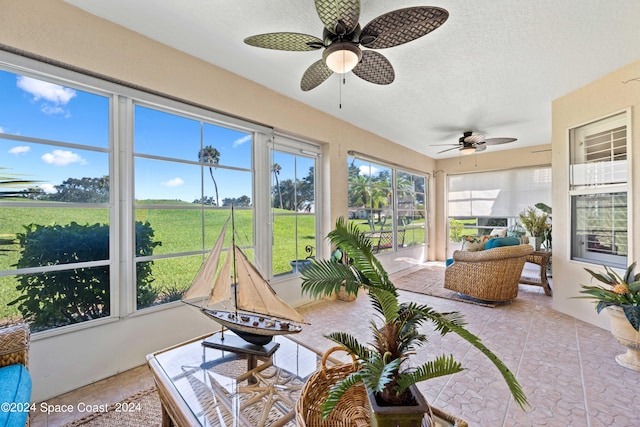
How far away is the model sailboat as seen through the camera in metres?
1.49

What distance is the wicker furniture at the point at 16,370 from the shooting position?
1084 mm

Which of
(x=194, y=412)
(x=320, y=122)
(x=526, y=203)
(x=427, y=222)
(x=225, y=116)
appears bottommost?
(x=194, y=412)

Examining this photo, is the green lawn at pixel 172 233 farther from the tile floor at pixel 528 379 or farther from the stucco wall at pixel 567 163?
the stucco wall at pixel 567 163

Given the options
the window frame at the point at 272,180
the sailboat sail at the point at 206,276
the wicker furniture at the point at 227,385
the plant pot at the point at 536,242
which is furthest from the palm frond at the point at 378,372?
the plant pot at the point at 536,242

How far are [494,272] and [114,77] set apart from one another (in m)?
4.44

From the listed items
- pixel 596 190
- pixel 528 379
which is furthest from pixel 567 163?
pixel 528 379

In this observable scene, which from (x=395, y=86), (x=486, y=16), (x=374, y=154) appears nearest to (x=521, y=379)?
(x=486, y=16)

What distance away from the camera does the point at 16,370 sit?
1.27m

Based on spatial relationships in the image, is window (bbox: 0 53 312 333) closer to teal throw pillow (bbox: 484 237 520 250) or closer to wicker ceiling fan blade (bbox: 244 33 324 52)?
wicker ceiling fan blade (bbox: 244 33 324 52)

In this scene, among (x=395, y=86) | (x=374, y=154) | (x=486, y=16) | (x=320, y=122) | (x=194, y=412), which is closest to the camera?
(x=194, y=412)

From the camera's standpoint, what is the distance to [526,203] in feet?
18.0

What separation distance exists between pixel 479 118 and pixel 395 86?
178 centimetres

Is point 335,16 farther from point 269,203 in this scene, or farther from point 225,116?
point 269,203

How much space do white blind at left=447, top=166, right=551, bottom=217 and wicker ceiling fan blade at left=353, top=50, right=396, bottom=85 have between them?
5064 mm
